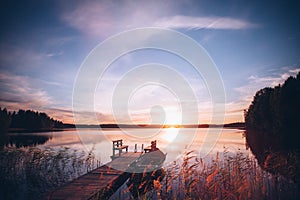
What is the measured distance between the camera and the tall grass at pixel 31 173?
10.9 meters

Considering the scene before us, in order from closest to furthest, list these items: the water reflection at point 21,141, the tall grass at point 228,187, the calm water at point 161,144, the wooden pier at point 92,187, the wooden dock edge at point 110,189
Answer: the tall grass at point 228,187
the wooden pier at point 92,187
the wooden dock edge at point 110,189
the calm water at point 161,144
the water reflection at point 21,141

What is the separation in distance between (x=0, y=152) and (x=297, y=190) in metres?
19.0

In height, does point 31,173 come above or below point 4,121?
below

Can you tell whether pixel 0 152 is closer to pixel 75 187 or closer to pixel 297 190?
pixel 75 187

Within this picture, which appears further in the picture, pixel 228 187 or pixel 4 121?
pixel 4 121

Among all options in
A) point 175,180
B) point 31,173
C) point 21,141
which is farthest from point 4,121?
point 175,180

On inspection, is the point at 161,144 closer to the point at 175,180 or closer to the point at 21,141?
the point at 21,141

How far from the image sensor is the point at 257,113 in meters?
55.0

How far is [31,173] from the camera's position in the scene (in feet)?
44.8

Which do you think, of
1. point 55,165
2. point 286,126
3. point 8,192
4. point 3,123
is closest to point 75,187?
point 8,192

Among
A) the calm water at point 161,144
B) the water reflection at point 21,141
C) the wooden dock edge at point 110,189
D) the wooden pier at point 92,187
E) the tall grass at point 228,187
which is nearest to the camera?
the tall grass at point 228,187

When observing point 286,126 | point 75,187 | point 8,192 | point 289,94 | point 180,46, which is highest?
point 180,46

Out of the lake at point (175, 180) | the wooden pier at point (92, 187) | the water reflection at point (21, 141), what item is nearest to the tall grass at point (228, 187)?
the lake at point (175, 180)

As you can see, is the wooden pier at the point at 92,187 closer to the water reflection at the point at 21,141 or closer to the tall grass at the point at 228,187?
the tall grass at the point at 228,187
